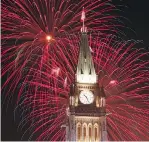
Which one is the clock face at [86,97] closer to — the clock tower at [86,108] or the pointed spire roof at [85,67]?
the clock tower at [86,108]

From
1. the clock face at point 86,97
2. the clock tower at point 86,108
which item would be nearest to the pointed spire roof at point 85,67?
the clock tower at point 86,108

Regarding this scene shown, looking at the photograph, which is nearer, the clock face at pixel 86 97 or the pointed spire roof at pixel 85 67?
the clock face at pixel 86 97

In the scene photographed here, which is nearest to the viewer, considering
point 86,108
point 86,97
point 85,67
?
point 86,108

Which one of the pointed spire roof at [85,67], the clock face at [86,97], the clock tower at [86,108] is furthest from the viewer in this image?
the pointed spire roof at [85,67]

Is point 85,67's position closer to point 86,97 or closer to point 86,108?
point 86,97

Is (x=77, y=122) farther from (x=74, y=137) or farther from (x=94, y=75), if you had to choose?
(x=94, y=75)

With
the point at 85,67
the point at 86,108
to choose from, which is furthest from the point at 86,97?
the point at 85,67

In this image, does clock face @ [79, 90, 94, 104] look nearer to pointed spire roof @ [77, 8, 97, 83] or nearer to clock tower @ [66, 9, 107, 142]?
clock tower @ [66, 9, 107, 142]
